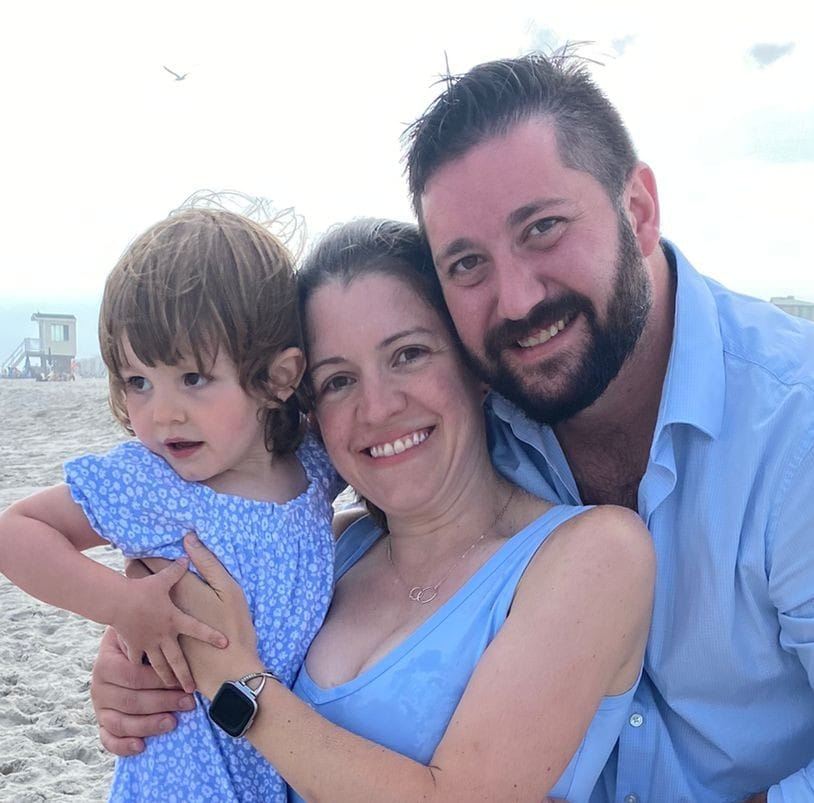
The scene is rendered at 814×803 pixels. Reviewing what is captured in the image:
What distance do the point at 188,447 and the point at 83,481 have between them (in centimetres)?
29

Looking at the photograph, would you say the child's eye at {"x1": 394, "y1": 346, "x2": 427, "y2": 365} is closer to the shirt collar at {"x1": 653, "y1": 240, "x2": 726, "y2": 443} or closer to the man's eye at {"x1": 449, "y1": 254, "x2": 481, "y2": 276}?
the man's eye at {"x1": 449, "y1": 254, "x2": 481, "y2": 276}

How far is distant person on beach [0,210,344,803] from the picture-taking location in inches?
84.6

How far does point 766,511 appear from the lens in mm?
2021

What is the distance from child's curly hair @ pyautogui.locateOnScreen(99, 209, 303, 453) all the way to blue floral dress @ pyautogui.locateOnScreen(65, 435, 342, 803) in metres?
0.28

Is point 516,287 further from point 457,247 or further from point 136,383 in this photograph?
point 136,383

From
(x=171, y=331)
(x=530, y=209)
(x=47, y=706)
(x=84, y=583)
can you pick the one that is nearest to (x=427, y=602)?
(x=84, y=583)

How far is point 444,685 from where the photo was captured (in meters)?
2.04

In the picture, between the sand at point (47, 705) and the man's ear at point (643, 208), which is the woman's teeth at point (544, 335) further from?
the sand at point (47, 705)

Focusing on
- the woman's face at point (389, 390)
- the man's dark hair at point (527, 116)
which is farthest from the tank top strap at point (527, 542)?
the man's dark hair at point (527, 116)

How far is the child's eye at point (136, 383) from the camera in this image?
2316mm

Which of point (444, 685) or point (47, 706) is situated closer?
point (444, 685)

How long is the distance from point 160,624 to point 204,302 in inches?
32.7

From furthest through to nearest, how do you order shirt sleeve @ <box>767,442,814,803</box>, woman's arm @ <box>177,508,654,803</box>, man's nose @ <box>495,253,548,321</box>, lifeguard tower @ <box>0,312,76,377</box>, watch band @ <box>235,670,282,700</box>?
lifeguard tower @ <box>0,312,76,377</box> → man's nose @ <box>495,253,548,321</box> → watch band @ <box>235,670,282,700</box> → shirt sleeve @ <box>767,442,814,803</box> → woman's arm @ <box>177,508,654,803</box>

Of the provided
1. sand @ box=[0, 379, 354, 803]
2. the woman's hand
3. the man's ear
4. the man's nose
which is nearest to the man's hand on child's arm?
the woman's hand
